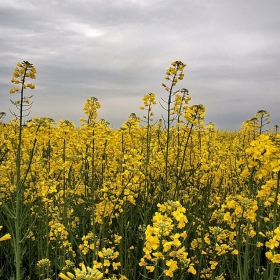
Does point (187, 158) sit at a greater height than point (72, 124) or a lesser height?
lesser

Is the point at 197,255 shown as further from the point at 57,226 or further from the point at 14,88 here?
the point at 14,88

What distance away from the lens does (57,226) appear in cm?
387

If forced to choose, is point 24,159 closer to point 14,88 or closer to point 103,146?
point 103,146

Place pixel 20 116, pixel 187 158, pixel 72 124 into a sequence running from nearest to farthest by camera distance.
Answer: pixel 20 116 < pixel 72 124 < pixel 187 158

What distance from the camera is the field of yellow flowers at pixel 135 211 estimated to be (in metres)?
2.81

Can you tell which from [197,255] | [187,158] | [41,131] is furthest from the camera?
[187,158]

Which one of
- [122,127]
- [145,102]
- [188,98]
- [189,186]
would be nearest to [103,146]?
[122,127]

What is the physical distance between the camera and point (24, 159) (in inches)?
242

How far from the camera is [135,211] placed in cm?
541

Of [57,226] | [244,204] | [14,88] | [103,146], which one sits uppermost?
[14,88]

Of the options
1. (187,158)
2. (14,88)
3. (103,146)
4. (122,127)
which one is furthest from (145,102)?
(14,88)

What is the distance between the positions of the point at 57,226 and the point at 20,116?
1370 mm

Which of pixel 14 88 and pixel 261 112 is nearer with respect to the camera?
pixel 14 88

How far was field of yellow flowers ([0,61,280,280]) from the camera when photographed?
110 inches
